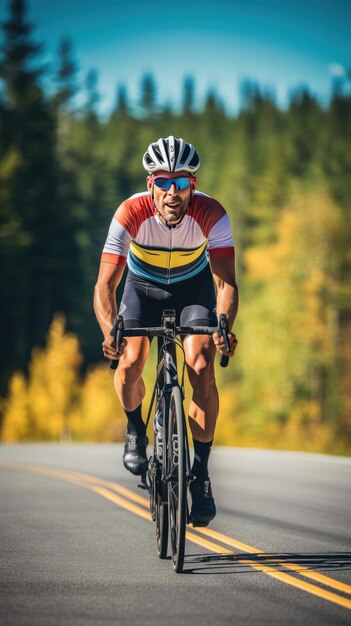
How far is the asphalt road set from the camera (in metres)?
5.52

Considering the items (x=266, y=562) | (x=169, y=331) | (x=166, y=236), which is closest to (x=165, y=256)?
(x=166, y=236)

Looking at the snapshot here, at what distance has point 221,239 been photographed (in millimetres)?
7387

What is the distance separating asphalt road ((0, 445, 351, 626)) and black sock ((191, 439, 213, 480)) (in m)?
0.60

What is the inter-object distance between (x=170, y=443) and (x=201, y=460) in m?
0.45

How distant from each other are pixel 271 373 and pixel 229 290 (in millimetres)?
47959

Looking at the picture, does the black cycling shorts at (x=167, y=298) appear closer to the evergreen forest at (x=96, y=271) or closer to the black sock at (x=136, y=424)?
the black sock at (x=136, y=424)

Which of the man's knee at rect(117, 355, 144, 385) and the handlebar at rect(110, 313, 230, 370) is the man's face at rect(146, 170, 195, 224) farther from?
the man's knee at rect(117, 355, 144, 385)

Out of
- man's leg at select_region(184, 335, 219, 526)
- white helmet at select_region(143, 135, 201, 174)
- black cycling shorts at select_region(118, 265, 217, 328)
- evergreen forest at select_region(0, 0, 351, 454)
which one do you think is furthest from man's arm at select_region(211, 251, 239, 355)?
evergreen forest at select_region(0, 0, 351, 454)

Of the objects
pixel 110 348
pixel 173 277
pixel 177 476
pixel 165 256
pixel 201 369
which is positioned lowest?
pixel 177 476

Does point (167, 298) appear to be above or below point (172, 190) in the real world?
below

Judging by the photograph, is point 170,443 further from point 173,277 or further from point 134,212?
point 134,212

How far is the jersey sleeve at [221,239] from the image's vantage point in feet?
24.1

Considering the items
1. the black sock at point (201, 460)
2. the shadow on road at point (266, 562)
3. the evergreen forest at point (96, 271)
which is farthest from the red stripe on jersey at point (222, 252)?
the evergreen forest at point (96, 271)

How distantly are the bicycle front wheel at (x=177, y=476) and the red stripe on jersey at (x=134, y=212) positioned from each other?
1.23 meters
